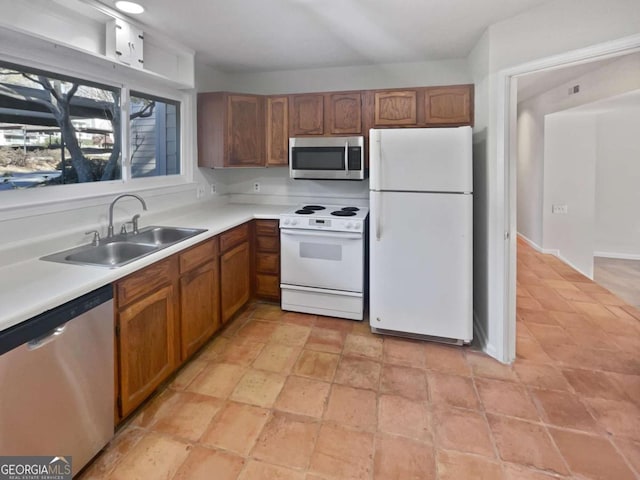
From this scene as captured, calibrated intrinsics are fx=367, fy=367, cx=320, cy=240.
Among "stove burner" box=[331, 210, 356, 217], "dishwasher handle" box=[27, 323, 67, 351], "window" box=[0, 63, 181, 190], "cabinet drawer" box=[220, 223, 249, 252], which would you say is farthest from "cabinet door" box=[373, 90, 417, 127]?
"dishwasher handle" box=[27, 323, 67, 351]

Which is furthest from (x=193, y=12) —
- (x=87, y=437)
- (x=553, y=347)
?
(x=553, y=347)

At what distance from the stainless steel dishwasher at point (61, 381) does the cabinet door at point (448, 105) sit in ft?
9.19

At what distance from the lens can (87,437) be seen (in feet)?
5.29

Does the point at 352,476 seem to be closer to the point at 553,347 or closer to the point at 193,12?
the point at 553,347

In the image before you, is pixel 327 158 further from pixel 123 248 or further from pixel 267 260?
pixel 123 248

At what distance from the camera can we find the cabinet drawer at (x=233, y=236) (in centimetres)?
287

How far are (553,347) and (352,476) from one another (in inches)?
78.0

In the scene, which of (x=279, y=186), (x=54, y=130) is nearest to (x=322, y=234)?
(x=279, y=186)

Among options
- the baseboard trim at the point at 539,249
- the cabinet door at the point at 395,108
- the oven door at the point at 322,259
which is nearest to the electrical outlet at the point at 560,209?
the baseboard trim at the point at 539,249

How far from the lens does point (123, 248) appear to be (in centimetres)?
238

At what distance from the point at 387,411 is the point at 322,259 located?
1446 millimetres

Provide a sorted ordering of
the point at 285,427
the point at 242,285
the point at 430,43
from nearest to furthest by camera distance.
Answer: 1. the point at 285,427
2. the point at 430,43
3. the point at 242,285

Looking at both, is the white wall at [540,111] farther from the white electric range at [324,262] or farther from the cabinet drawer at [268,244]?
the cabinet drawer at [268,244]

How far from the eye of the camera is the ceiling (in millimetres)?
2264
